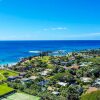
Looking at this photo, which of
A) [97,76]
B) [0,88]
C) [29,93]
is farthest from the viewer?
[97,76]

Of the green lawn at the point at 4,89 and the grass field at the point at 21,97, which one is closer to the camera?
the grass field at the point at 21,97

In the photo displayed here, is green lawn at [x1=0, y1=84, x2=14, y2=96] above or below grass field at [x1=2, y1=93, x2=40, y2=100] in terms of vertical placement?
above

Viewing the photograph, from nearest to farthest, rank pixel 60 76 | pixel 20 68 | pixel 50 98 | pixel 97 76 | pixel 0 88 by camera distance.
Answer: pixel 50 98 → pixel 0 88 → pixel 60 76 → pixel 97 76 → pixel 20 68

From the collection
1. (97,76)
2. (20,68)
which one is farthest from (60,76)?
(20,68)

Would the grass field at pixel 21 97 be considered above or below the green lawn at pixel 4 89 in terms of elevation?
below

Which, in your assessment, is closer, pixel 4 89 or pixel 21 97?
pixel 21 97

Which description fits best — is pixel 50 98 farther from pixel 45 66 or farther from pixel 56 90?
pixel 45 66

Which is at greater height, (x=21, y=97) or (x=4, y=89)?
(x=4, y=89)

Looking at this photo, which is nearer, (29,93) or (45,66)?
(29,93)

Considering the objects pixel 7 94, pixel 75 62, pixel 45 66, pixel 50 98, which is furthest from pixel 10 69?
pixel 50 98

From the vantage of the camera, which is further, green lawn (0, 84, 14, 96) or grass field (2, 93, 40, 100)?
green lawn (0, 84, 14, 96)
